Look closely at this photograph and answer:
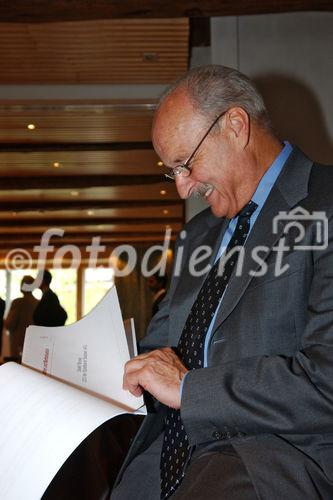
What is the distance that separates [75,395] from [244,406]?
0.27 m

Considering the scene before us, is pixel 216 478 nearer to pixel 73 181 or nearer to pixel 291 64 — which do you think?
pixel 291 64

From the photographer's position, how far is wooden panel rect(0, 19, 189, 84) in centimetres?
503

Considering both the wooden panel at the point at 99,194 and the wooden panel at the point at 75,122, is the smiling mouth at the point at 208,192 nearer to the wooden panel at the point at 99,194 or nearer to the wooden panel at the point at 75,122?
the wooden panel at the point at 75,122

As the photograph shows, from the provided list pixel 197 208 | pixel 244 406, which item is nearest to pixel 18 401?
pixel 244 406

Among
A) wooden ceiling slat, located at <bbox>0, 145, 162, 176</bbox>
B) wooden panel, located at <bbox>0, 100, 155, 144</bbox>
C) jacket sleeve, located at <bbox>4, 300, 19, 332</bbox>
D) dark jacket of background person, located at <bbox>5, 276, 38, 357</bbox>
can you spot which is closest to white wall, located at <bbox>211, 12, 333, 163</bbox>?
wooden panel, located at <bbox>0, 100, 155, 144</bbox>

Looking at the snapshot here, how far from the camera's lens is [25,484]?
1.05 meters

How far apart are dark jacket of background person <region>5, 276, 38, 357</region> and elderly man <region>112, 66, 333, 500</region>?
762 centimetres

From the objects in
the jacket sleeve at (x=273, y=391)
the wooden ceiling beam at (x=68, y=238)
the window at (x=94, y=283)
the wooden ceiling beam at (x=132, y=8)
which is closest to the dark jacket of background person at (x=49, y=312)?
the wooden ceiling beam at (x=132, y=8)

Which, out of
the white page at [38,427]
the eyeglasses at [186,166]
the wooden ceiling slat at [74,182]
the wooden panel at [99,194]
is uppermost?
the wooden ceiling slat at [74,182]

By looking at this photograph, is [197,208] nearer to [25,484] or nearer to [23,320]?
[23,320]

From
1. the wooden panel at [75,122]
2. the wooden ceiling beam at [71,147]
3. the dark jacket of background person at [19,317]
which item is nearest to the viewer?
the wooden panel at [75,122]

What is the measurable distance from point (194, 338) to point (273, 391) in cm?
31

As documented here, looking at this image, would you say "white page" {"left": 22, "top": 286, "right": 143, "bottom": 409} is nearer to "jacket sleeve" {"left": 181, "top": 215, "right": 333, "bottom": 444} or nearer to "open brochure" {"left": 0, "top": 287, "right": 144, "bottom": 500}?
"open brochure" {"left": 0, "top": 287, "right": 144, "bottom": 500}

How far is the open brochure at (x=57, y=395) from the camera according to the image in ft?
3.46
